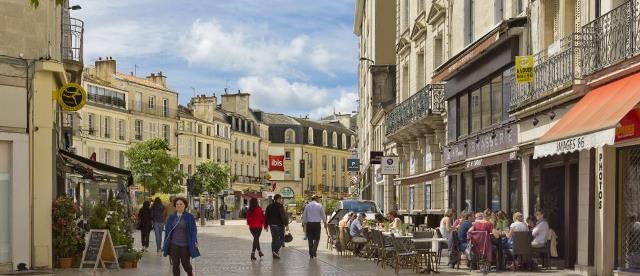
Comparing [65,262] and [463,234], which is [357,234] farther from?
[65,262]

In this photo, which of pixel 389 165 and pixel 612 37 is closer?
pixel 612 37

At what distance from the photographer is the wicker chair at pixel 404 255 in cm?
2120

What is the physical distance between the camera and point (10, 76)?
21.1 metres

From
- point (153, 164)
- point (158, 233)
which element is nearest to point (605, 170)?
point (158, 233)

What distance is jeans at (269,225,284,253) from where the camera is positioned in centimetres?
2662

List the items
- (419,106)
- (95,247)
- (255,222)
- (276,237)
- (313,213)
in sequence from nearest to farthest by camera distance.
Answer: (95,247) → (255,222) → (276,237) → (313,213) → (419,106)

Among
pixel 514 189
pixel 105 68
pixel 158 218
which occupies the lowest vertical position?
pixel 158 218

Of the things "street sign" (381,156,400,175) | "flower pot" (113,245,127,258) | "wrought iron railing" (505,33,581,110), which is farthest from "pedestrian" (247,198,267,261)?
"street sign" (381,156,400,175)

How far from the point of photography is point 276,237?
26734 millimetres

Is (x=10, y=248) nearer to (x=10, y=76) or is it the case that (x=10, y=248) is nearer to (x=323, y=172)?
(x=10, y=76)

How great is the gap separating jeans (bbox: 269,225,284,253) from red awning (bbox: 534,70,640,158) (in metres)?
9.01

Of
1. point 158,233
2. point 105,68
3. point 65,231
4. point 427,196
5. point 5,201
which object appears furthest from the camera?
point 105,68

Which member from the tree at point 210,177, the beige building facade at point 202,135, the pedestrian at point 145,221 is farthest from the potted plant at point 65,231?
the beige building facade at point 202,135

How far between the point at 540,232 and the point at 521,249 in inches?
24.7
